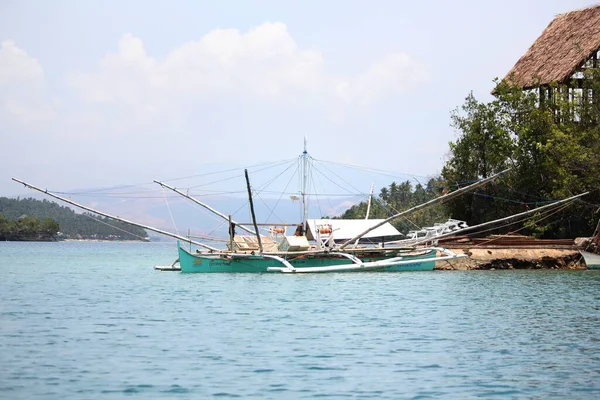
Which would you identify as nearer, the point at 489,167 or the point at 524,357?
the point at 524,357

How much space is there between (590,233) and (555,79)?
9.68m

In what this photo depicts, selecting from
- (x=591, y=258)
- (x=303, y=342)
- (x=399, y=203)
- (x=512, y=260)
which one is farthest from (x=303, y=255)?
(x=399, y=203)

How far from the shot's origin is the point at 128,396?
16797mm

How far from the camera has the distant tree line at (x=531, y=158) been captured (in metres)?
56.5

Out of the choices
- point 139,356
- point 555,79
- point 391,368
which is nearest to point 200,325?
point 139,356

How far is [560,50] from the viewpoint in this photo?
207 feet

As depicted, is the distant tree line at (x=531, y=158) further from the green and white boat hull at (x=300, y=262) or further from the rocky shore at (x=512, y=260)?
the green and white boat hull at (x=300, y=262)

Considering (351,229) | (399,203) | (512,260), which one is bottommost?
(512,260)

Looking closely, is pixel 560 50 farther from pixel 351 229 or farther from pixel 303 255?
pixel 303 255

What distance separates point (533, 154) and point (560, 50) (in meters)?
7.29

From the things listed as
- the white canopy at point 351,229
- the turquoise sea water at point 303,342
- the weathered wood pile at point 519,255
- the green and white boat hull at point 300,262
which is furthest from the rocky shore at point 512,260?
the turquoise sea water at point 303,342

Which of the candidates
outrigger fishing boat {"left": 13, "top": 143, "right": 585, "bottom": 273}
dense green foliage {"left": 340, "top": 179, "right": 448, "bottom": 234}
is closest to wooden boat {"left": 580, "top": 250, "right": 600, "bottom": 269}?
outrigger fishing boat {"left": 13, "top": 143, "right": 585, "bottom": 273}

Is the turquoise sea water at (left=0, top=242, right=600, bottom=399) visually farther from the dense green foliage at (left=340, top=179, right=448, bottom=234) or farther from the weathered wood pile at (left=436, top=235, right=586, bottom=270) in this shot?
the dense green foliage at (left=340, top=179, right=448, bottom=234)

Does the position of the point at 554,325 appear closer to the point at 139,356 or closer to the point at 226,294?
the point at 139,356
